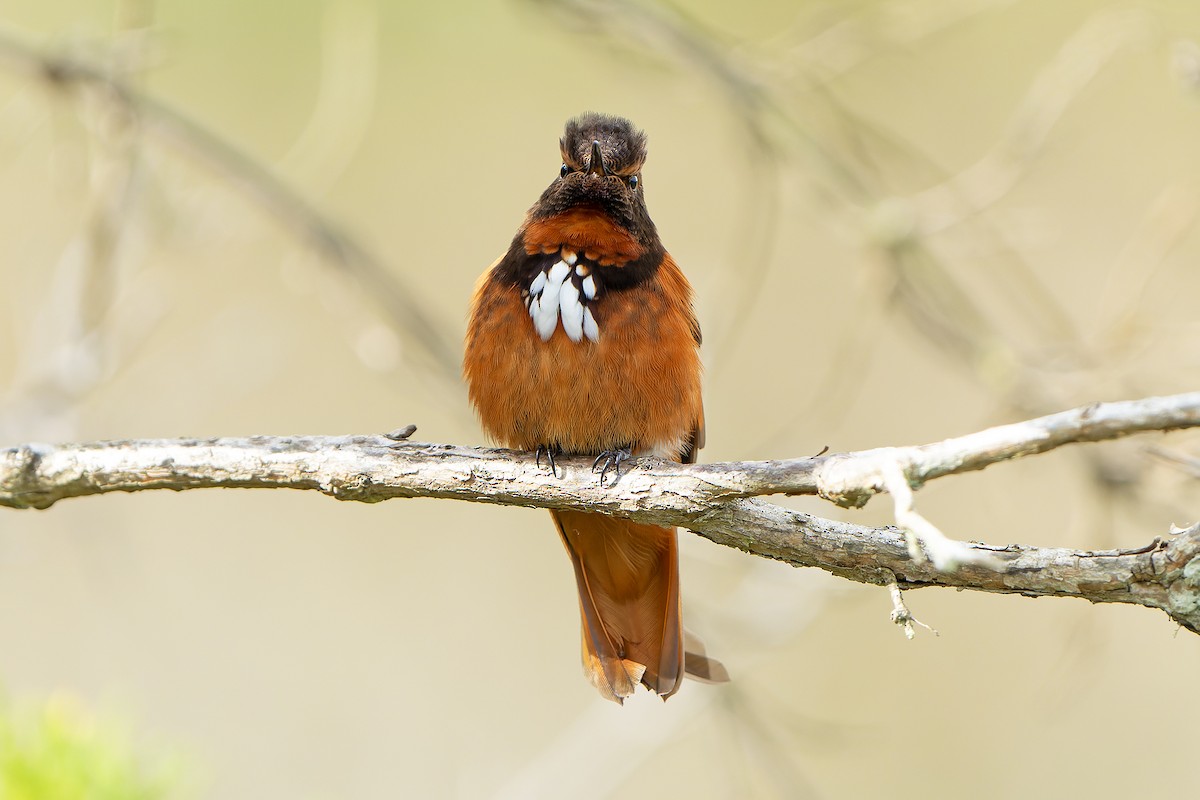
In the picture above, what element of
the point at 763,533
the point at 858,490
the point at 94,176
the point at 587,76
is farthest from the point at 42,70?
the point at 587,76

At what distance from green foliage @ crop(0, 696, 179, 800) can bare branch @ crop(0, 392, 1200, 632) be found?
0.83 m

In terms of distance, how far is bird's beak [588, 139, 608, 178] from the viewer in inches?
143

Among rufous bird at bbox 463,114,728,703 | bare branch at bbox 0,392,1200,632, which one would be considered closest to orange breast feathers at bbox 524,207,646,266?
rufous bird at bbox 463,114,728,703

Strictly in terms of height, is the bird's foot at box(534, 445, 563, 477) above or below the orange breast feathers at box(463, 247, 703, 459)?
below

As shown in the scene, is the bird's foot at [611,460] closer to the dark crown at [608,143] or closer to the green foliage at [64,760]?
the dark crown at [608,143]

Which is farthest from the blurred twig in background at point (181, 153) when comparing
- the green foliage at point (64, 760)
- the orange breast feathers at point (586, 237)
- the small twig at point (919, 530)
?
the small twig at point (919, 530)

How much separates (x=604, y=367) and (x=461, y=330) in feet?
11.8

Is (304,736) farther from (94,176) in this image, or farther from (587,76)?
(587,76)

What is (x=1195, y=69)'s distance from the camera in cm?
306

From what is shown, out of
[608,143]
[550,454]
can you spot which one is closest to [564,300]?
[550,454]

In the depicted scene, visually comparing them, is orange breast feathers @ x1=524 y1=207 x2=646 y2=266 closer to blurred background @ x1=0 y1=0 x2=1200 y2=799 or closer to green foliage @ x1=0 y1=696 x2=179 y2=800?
blurred background @ x1=0 y1=0 x2=1200 y2=799

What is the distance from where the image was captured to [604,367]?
3.38 metres

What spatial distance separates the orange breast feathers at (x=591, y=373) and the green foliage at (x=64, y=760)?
155 cm

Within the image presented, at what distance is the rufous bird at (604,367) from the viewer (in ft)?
11.1
